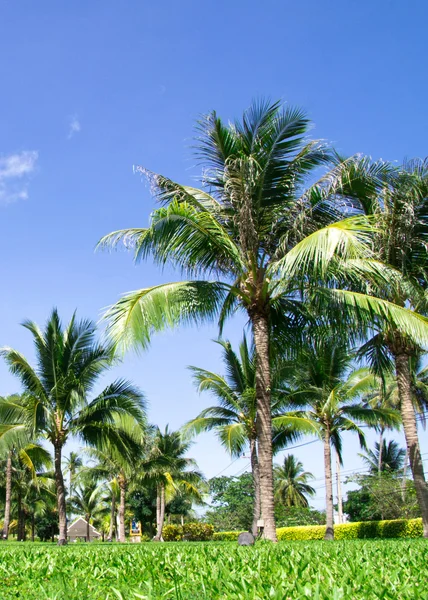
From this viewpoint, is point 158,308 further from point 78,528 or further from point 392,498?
point 78,528

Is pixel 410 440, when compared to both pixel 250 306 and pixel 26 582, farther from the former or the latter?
pixel 26 582

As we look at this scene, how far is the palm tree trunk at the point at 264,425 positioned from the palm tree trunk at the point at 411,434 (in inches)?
153

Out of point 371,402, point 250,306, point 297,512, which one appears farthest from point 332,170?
point 297,512

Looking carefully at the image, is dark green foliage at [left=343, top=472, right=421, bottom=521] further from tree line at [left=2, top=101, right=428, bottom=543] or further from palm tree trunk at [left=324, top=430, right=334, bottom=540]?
tree line at [left=2, top=101, right=428, bottom=543]

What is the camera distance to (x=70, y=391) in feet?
56.4

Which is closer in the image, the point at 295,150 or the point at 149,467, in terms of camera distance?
the point at 295,150

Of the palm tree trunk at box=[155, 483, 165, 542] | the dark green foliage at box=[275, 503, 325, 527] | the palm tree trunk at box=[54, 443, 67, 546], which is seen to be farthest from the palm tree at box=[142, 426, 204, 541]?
the palm tree trunk at box=[54, 443, 67, 546]

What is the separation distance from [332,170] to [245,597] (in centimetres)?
1019

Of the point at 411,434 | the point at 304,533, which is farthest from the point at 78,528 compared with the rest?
the point at 411,434

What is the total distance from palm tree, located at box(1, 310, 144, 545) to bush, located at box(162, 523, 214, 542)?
31.0 metres

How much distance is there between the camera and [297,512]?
152 feet

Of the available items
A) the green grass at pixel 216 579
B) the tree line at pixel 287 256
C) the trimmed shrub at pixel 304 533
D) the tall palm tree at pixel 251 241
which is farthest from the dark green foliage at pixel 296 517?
the green grass at pixel 216 579

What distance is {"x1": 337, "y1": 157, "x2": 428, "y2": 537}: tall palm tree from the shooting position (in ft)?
40.9

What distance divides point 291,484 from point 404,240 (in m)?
46.1
